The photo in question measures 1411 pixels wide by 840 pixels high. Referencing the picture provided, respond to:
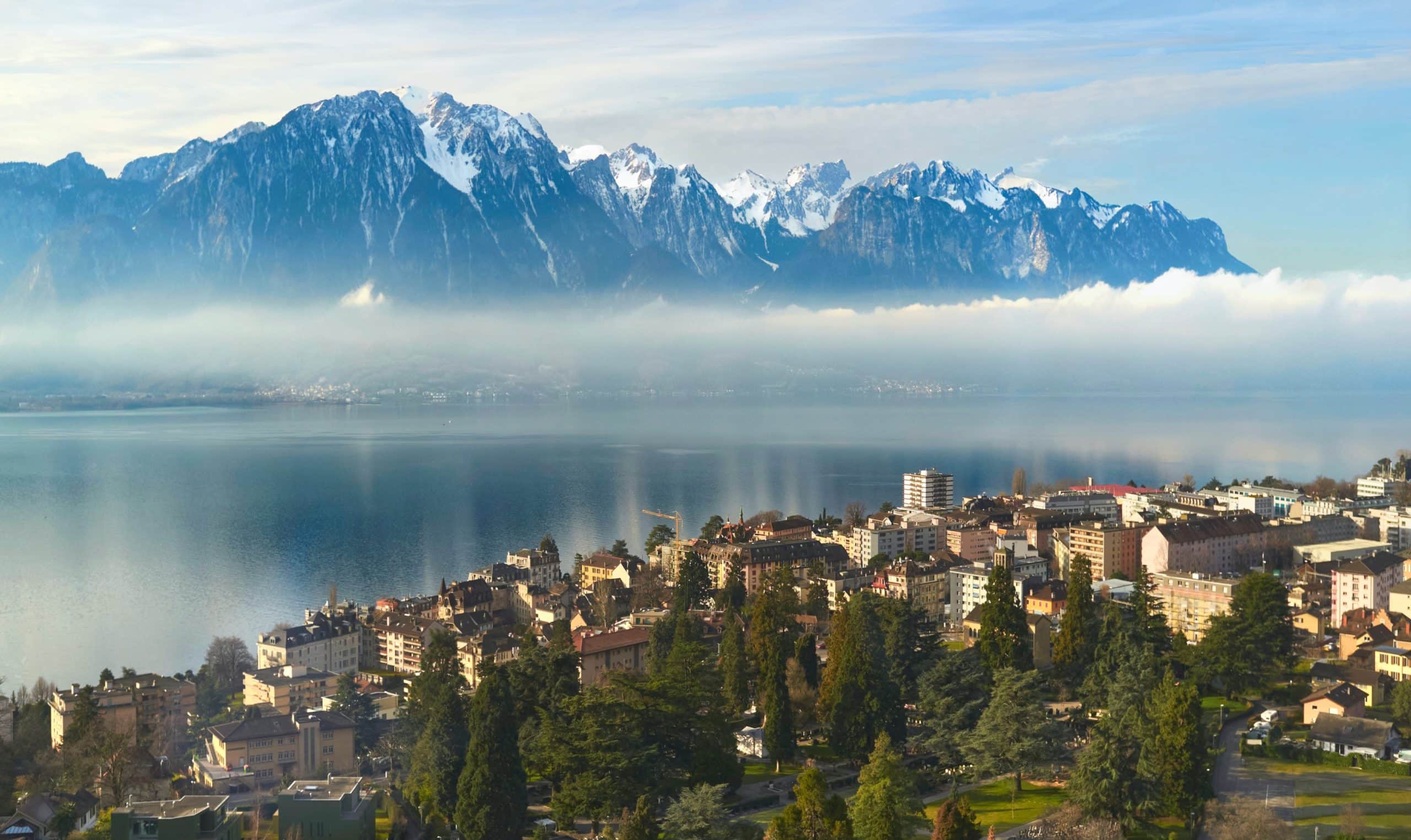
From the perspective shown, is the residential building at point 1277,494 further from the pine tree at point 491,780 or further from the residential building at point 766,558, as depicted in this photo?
the pine tree at point 491,780

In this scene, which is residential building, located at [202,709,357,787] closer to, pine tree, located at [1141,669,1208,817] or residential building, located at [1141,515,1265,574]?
pine tree, located at [1141,669,1208,817]

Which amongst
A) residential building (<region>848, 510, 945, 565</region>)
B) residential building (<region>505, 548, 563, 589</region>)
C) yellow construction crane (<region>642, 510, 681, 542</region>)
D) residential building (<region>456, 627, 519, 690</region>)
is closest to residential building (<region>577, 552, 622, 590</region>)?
residential building (<region>505, 548, 563, 589</region>)

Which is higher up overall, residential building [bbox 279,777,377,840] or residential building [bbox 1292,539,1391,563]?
residential building [bbox 1292,539,1391,563]

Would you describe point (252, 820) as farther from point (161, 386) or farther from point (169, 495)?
point (161, 386)

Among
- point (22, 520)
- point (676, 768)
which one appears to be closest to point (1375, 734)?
point (676, 768)

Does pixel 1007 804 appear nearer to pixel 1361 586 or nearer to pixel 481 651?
pixel 481 651

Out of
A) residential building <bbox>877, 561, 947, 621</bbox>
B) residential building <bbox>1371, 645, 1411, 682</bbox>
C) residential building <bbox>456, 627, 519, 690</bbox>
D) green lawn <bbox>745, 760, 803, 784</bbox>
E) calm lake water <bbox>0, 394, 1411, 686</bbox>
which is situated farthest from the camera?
calm lake water <bbox>0, 394, 1411, 686</bbox>

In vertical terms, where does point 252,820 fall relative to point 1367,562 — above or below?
below
